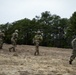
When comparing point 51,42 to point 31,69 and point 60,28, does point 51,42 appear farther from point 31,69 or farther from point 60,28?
point 31,69

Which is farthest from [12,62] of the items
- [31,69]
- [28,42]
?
[28,42]

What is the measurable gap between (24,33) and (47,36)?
5236mm

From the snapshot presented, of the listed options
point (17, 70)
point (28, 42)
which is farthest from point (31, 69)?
point (28, 42)

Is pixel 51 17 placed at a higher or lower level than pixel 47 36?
higher

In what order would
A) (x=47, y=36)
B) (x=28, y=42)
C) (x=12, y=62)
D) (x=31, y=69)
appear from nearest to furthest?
1. (x=31, y=69)
2. (x=12, y=62)
3. (x=28, y=42)
4. (x=47, y=36)

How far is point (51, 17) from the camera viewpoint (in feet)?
236

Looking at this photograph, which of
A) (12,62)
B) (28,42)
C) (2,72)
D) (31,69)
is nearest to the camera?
(2,72)

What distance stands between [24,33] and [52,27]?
280 inches

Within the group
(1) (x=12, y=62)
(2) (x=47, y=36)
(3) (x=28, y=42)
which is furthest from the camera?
(2) (x=47, y=36)

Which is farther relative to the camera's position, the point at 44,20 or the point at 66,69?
the point at 44,20

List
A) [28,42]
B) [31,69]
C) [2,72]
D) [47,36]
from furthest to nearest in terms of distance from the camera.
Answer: [47,36], [28,42], [31,69], [2,72]

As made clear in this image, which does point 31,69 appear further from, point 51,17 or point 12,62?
point 51,17

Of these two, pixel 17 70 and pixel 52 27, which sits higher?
pixel 52 27

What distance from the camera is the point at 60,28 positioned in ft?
230
